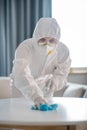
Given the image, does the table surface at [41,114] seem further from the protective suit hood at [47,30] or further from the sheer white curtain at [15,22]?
the sheer white curtain at [15,22]

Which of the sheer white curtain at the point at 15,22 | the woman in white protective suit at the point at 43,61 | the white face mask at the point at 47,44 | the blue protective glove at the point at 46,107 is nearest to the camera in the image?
the blue protective glove at the point at 46,107

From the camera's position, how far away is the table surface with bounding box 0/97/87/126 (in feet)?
4.83

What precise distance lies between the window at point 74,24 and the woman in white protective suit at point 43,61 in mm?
1857

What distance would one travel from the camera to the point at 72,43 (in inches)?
169

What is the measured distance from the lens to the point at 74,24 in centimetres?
425

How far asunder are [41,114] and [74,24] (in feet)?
9.19

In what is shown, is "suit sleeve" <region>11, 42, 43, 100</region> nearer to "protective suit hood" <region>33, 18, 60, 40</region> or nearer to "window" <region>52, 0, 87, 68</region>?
"protective suit hood" <region>33, 18, 60, 40</region>

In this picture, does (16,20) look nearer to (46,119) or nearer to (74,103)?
(74,103)

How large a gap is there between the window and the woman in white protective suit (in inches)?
73.1

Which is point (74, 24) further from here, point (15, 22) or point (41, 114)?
point (41, 114)

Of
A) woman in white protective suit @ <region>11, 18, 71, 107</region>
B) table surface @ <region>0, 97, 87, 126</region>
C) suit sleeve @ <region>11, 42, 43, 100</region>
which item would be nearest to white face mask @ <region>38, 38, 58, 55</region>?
woman in white protective suit @ <region>11, 18, 71, 107</region>

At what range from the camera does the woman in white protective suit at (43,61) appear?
200 centimetres

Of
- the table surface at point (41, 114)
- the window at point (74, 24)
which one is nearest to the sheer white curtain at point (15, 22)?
the window at point (74, 24)

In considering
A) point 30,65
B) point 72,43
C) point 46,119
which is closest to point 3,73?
point 72,43
